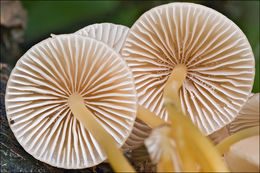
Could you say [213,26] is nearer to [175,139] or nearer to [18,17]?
[175,139]

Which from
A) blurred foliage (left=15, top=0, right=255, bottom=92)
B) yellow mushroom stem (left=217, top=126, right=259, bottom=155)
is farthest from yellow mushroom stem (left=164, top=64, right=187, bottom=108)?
blurred foliage (left=15, top=0, right=255, bottom=92)

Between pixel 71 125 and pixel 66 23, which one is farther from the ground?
pixel 66 23

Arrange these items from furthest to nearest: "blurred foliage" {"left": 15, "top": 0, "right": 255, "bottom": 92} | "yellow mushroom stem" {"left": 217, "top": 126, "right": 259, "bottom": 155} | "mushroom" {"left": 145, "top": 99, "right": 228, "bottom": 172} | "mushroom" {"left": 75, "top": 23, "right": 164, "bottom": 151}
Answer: "blurred foliage" {"left": 15, "top": 0, "right": 255, "bottom": 92} < "mushroom" {"left": 75, "top": 23, "right": 164, "bottom": 151} < "yellow mushroom stem" {"left": 217, "top": 126, "right": 259, "bottom": 155} < "mushroom" {"left": 145, "top": 99, "right": 228, "bottom": 172}

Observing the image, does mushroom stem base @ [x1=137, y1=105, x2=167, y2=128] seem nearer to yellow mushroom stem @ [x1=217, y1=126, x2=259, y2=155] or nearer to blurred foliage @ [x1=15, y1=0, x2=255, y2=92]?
yellow mushroom stem @ [x1=217, y1=126, x2=259, y2=155]

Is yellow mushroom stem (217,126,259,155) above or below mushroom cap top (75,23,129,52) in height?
below

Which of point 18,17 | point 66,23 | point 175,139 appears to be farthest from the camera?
point 66,23

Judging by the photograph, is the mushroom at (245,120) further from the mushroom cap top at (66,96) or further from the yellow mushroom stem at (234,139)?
the mushroom cap top at (66,96)

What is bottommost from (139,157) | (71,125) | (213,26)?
(139,157)

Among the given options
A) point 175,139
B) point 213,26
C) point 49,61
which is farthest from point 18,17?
point 175,139

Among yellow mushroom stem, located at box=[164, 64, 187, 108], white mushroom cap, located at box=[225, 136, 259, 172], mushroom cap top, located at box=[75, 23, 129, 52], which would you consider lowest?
white mushroom cap, located at box=[225, 136, 259, 172]
